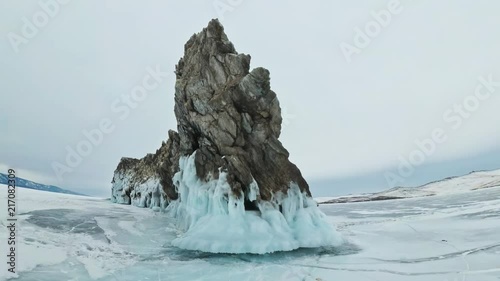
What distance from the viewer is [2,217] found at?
15242 mm

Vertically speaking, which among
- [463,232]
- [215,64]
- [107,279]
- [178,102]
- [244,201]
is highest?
[215,64]

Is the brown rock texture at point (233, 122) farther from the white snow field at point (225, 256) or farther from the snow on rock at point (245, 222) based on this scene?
the white snow field at point (225, 256)

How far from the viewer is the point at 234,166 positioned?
51.0ft

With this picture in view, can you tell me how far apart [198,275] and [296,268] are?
3168 millimetres

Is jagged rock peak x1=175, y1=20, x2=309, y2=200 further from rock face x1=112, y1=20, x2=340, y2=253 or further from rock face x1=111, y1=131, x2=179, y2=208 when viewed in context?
rock face x1=111, y1=131, x2=179, y2=208

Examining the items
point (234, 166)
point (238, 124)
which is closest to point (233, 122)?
point (238, 124)

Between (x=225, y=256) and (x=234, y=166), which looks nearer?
(x=225, y=256)

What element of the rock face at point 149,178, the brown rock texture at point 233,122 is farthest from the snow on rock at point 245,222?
the rock face at point 149,178

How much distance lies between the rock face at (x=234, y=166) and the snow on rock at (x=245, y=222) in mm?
41

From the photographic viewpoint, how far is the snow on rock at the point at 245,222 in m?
Answer: 13.4

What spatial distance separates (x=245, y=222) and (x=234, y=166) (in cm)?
268

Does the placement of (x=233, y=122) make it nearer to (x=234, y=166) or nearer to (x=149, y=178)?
(x=234, y=166)

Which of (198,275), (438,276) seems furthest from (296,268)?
(438,276)

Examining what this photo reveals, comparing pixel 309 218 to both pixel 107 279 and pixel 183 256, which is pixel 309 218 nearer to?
pixel 183 256
